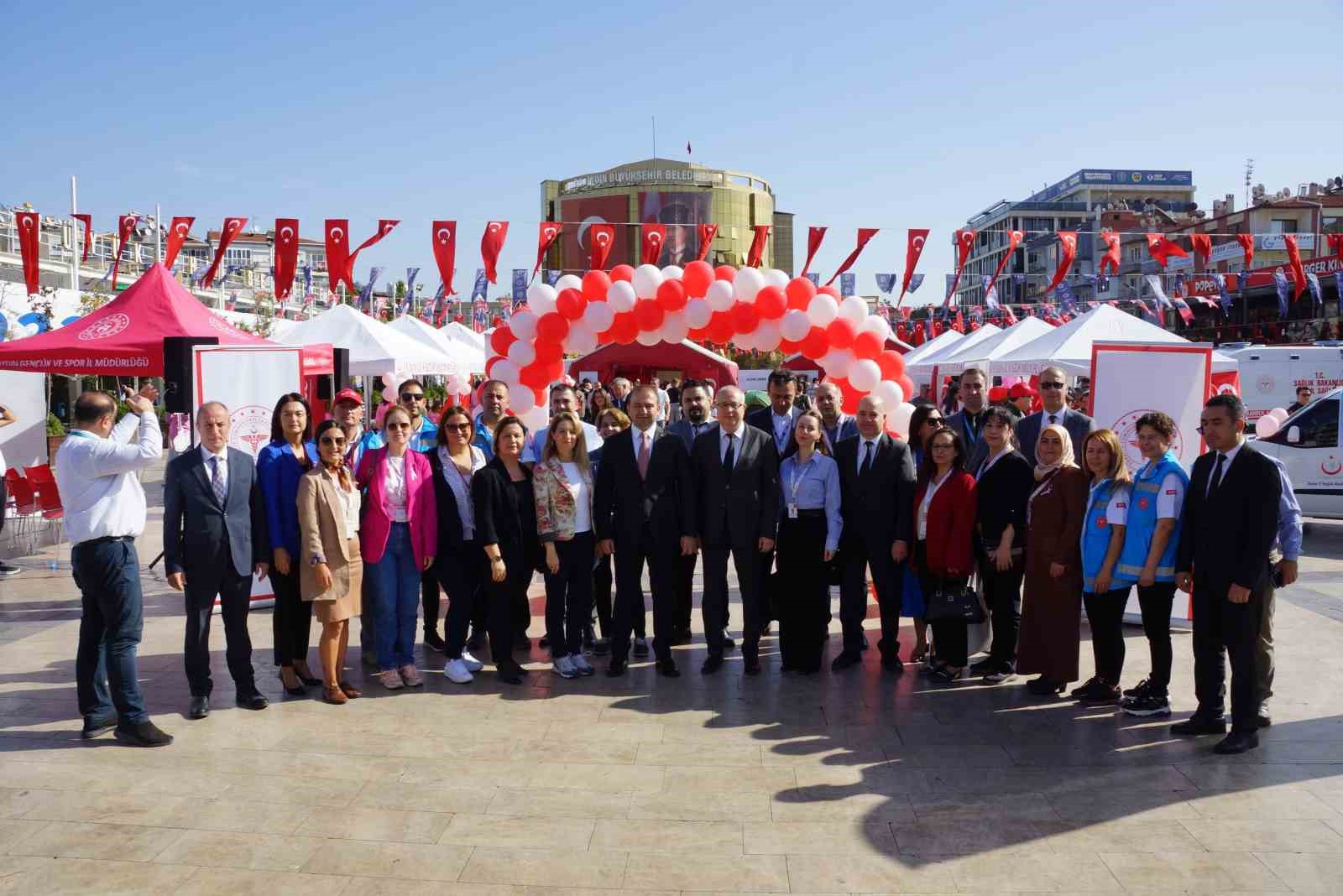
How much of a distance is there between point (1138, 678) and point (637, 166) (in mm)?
83749

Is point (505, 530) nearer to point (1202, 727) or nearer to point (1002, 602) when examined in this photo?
point (1002, 602)

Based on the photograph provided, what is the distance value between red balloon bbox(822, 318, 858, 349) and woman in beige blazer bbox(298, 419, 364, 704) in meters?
5.40

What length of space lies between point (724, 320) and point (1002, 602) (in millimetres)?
4863

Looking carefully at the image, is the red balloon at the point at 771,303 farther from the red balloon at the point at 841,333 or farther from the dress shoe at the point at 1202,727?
the dress shoe at the point at 1202,727

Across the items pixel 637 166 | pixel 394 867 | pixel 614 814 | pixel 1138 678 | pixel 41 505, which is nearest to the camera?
pixel 394 867

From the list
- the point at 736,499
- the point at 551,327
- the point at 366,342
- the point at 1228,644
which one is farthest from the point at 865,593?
the point at 366,342

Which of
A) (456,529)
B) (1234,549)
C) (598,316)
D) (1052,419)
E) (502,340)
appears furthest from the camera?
(502,340)

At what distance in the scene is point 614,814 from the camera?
4.12 meters

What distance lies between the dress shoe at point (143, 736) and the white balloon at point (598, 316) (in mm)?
6350

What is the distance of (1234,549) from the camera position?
4.71 metres

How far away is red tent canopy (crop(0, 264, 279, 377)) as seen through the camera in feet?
29.6

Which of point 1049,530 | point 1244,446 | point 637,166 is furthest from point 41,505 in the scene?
point 637,166

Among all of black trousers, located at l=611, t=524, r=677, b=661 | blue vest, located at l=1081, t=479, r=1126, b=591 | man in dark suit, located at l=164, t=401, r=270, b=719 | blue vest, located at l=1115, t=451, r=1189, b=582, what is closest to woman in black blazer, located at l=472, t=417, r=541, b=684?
black trousers, located at l=611, t=524, r=677, b=661

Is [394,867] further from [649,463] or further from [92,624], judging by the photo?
[649,463]
